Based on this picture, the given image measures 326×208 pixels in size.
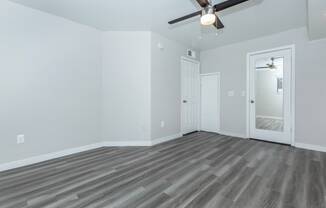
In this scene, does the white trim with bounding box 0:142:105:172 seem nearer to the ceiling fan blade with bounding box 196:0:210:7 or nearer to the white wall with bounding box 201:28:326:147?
the ceiling fan blade with bounding box 196:0:210:7

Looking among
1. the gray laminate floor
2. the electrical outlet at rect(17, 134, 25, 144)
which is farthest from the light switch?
the electrical outlet at rect(17, 134, 25, 144)

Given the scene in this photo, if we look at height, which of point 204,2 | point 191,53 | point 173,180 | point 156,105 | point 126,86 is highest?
point 191,53

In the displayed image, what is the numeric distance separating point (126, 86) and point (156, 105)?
32.5 inches

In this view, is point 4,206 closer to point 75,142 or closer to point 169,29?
point 75,142

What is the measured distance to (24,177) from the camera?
227 centimetres

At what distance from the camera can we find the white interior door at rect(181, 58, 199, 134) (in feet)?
15.5

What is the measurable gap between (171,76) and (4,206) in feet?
12.1

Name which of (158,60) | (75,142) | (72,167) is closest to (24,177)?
(72,167)

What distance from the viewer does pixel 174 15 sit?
3.00 metres

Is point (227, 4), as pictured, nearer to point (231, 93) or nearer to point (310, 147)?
point (231, 93)

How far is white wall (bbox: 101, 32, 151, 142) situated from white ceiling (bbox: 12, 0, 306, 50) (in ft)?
1.02

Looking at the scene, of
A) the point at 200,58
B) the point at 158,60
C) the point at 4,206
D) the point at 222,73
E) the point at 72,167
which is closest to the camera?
the point at 4,206

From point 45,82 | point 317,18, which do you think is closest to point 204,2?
point 317,18

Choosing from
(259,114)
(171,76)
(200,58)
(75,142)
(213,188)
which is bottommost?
(213,188)
